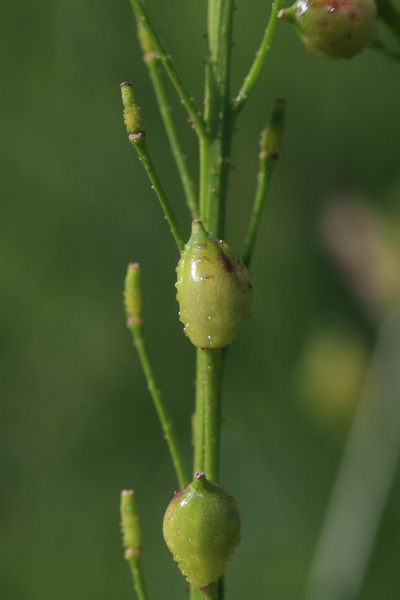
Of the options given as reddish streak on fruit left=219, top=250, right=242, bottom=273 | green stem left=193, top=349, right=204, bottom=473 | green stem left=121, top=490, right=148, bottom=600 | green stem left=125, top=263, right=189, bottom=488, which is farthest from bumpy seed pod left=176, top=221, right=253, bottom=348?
green stem left=121, top=490, right=148, bottom=600

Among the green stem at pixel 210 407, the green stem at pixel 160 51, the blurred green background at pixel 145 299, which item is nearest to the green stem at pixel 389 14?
the green stem at pixel 160 51

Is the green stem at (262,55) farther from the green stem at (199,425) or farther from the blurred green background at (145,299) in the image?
the blurred green background at (145,299)

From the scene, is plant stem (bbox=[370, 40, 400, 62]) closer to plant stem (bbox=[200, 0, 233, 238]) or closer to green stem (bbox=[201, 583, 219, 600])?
plant stem (bbox=[200, 0, 233, 238])

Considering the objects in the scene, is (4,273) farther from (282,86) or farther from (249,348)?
(282,86)

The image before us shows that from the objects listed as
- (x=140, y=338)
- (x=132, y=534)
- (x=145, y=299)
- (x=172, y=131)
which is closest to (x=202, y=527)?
(x=132, y=534)

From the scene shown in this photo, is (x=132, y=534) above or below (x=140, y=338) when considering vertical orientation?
below

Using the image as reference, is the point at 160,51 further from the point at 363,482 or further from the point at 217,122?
the point at 363,482

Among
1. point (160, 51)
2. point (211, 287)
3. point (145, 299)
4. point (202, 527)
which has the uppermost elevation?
point (160, 51)
